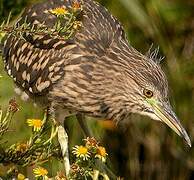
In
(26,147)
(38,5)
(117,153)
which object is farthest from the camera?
(117,153)

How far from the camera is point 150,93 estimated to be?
3.88 metres

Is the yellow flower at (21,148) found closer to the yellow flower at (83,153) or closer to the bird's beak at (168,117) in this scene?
the yellow flower at (83,153)

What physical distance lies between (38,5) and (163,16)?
138cm

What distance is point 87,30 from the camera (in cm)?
426

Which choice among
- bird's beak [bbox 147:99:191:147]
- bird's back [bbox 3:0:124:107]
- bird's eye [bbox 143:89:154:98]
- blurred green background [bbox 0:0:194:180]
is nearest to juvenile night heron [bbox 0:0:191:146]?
bird's back [bbox 3:0:124:107]

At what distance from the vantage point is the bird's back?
4172 mm

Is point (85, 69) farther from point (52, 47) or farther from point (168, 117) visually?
point (168, 117)

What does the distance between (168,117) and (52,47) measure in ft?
2.79

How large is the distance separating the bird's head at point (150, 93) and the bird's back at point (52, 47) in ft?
0.93

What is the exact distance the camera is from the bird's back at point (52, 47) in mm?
4172

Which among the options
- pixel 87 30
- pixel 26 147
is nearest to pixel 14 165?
pixel 26 147

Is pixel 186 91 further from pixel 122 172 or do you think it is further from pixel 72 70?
pixel 72 70

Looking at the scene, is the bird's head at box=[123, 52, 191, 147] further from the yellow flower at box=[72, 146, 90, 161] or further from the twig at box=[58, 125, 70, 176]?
A: the yellow flower at box=[72, 146, 90, 161]

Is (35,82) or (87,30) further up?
(87,30)
